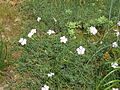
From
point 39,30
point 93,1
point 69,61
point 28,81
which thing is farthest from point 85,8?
point 28,81

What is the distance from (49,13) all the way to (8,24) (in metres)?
0.71

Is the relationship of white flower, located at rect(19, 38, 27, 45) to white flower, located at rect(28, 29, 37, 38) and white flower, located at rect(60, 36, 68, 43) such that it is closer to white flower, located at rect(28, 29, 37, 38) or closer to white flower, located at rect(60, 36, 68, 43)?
white flower, located at rect(28, 29, 37, 38)

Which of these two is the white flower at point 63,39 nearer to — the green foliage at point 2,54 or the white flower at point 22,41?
the white flower at point 22,41

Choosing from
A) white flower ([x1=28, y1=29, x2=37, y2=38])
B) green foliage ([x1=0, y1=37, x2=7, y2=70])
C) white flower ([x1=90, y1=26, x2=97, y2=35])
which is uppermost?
white flower ([x1=90, y1=26, x2=97, y2=35])

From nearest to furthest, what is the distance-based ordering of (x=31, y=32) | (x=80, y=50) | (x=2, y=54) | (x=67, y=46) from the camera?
(x=2, y=54)
(x=80, y=50)
(x=67, y=46)
(x=31, y=32)

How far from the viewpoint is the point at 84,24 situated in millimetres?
3605

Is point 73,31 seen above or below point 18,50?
above

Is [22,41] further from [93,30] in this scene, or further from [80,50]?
[93,30]

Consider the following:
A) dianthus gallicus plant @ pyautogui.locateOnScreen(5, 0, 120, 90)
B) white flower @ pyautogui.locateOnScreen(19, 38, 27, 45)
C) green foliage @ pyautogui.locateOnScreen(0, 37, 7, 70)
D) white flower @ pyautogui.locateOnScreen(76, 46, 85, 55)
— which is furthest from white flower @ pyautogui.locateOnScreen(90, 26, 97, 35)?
green foliage @ pyautogui.locateOnScreen(0, 37, 7, 70)

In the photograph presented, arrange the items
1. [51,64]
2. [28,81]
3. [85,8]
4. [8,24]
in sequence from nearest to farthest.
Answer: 1. [28,81]
2. [51,64]
3. [8,24]
4. [85,8]

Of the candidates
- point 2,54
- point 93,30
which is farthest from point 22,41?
point 93,30

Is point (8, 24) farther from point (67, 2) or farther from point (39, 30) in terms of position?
point (67, 2)

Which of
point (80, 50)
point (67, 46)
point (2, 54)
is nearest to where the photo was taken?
point (2, 54)

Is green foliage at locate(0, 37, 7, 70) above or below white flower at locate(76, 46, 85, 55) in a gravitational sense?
below
